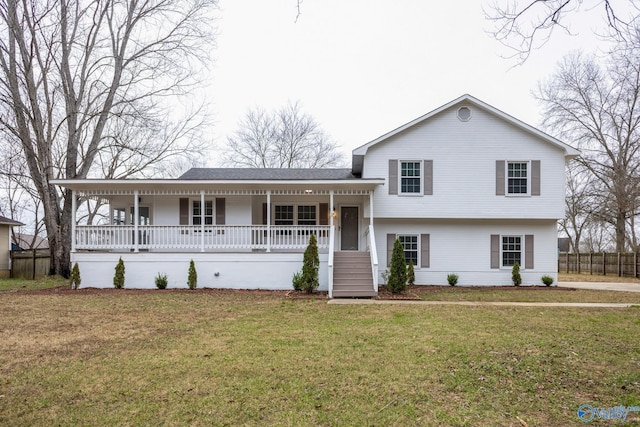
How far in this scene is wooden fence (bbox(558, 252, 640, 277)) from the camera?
21.9m

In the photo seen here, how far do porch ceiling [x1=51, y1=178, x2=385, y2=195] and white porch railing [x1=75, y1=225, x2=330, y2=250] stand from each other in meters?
1.30

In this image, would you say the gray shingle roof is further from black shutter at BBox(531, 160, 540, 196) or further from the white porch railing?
black shutter at BBox(531, 160, 540, 196)

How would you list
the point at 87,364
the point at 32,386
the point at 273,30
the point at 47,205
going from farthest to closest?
the point at 47,205, the point at 273,30, the point at 87,364, the point at 32,386

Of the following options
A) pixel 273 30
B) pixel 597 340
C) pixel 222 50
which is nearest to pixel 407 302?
pixel 597 340

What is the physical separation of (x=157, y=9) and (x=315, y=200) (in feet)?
39.3

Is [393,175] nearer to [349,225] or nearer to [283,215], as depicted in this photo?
[349,225]

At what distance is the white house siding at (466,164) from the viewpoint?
1486 centimetres

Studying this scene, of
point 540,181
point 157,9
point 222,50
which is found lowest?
point 540,181

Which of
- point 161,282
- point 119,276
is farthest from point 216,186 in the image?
point 119,276

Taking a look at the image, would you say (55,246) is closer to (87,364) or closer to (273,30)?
(87,364)

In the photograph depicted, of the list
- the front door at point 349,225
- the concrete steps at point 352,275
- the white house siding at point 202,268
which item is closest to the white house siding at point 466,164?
the front door at point 349,225

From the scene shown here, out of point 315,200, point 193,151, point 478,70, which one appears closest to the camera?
point 478,70

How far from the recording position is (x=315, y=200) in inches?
634

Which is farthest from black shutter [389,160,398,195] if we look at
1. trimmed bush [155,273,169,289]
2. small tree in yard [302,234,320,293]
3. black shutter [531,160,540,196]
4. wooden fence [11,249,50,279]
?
wooden fence [11,249,50,279]
